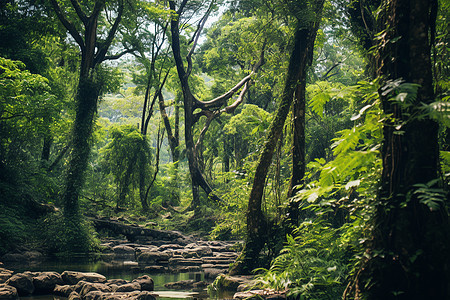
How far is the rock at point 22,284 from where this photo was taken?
695 centimetres

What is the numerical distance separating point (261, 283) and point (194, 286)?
9.12 feet

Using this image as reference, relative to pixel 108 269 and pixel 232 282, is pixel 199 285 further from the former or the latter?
pixel 108 269

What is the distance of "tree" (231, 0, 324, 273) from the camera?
746cm

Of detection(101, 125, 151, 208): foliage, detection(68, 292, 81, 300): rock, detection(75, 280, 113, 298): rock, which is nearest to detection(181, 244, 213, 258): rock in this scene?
detection(75, 280, 113, 298): rock

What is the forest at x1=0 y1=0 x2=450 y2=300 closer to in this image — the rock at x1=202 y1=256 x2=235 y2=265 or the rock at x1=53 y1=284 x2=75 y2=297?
the rock at x1=202 y1=256 x2=235 y2=265

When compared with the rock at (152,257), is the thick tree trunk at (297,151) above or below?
above

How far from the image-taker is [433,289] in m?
2.88

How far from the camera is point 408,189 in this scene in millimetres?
3051

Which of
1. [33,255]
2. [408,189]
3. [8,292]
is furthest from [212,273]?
[408,189]

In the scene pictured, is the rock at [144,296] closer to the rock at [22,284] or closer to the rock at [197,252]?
the rock at [22,284]

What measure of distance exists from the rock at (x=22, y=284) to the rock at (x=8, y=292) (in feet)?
0.96

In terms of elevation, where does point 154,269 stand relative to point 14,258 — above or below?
below

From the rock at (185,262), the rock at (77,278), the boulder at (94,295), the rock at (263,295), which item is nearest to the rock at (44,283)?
the rock at (77,278)

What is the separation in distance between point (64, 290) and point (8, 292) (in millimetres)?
992
